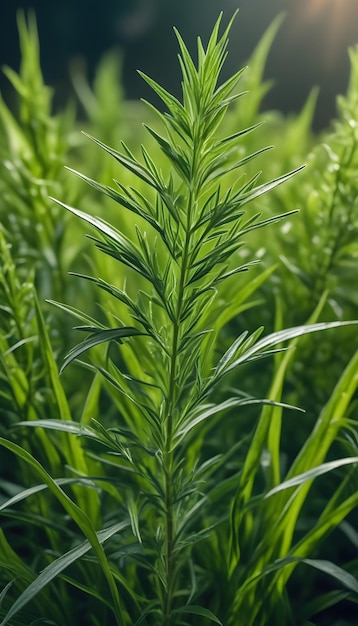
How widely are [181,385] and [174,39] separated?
1577mm

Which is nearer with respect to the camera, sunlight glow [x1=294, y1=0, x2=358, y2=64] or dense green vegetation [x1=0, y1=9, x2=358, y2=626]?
dense green vegetation [x1=0, y1=9, x2=358, y2=626]

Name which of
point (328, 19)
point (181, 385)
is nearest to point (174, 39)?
point (328, 19)

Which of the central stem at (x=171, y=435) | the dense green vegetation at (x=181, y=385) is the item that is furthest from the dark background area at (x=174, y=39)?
the central stem at (x=171, y=435)

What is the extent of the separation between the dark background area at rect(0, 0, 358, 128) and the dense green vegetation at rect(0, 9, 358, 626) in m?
0.93

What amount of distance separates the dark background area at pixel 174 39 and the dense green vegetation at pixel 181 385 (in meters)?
0.93

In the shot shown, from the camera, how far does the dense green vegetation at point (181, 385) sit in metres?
0.29

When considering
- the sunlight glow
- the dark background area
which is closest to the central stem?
the sunlight glow

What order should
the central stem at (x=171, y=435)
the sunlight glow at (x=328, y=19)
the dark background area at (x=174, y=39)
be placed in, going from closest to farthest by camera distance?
1. the central stem at (x=171, y=435)
2. the sunlight glow at (x=328, y=19)
3. the dark background area at (x=174, y=39)

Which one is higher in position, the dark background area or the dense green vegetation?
the dark background area

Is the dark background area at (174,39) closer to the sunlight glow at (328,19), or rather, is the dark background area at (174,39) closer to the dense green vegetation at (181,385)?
the sunlight glow at (328,19)

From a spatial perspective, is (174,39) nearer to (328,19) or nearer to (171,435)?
(328,19)

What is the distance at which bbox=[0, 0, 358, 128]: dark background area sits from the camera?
5.00 feet

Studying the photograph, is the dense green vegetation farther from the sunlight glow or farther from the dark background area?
the dark background area

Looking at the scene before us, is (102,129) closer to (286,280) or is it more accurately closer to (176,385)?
(286,280)
